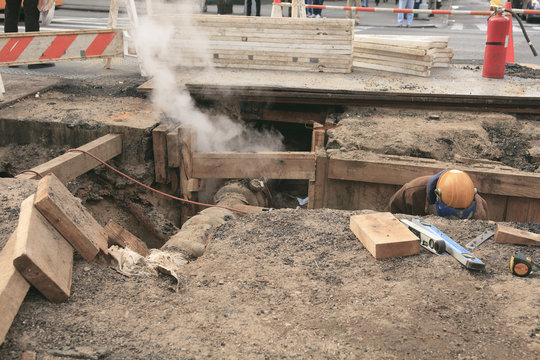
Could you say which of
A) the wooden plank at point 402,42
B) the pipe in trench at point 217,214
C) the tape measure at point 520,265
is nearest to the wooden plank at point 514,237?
the tape measure at point 520,265

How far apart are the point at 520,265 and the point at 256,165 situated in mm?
3515

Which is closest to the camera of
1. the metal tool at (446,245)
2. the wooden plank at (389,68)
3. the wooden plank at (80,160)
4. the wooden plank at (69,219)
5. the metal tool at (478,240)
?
the wooden plank at (69,219)

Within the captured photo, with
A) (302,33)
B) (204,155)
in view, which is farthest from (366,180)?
(302,33)

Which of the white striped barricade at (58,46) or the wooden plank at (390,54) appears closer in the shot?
the white striped barricade at (58,46)

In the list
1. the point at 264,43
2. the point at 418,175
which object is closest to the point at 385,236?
the point at 418,175

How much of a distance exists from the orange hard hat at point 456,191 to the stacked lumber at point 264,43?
4.16 m

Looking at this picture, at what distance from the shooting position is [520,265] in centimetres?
359

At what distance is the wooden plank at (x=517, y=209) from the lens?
5891mm

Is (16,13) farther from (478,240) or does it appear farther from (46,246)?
(478,240)

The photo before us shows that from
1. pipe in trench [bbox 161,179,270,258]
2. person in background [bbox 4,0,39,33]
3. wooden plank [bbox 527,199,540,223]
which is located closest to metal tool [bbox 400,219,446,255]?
pipe in trench [bbox 161,179,270,258]

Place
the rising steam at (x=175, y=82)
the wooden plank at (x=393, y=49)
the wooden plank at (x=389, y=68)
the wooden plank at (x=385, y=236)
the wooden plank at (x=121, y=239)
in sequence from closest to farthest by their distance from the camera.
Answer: the wooden plank at (x=385, y=236), the wooden plank at (x=121, y=239), the rising steam at (x=175, y=82), the wooden plank at (x=393, y=49), the wooden plank at (x=389, y=68)

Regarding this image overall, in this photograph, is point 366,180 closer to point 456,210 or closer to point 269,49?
point 456,210

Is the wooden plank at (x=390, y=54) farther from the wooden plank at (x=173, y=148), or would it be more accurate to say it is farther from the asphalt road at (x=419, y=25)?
the wooden plank at (x=173, y=148)

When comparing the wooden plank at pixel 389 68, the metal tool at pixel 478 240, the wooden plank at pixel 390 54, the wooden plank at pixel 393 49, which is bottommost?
the metal tool at pixel 478 240
